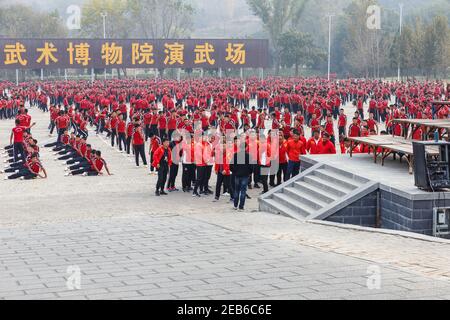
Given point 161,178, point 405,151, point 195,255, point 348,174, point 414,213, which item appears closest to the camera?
point 195,255

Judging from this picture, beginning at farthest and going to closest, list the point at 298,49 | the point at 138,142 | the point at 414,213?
1. the point at 298,49
2. the point at 138,142
3. the point at 414,213

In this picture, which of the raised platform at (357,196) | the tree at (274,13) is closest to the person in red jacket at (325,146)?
the raised platform at (357,196)

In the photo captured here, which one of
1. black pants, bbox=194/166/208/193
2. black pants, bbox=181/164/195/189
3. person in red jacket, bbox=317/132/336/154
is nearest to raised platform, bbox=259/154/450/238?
person in red jacket, bbox=317/132/336/154

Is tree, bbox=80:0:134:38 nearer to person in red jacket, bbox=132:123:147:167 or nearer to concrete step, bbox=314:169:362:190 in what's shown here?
person in red jacket, bbox=132:123:147:167

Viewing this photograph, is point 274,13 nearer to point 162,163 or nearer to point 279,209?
point 162,163

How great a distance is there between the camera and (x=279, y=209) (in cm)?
1480

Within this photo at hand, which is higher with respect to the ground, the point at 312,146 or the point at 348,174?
the point at 312,146

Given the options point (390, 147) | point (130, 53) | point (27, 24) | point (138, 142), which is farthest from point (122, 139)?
point (27, 24)

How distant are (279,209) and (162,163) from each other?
360cm

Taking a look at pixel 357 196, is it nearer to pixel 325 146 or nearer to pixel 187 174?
pixel 325 146

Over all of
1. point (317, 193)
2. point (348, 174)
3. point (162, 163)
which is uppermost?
point (348, 174)

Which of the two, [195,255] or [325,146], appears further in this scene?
[325,146]
